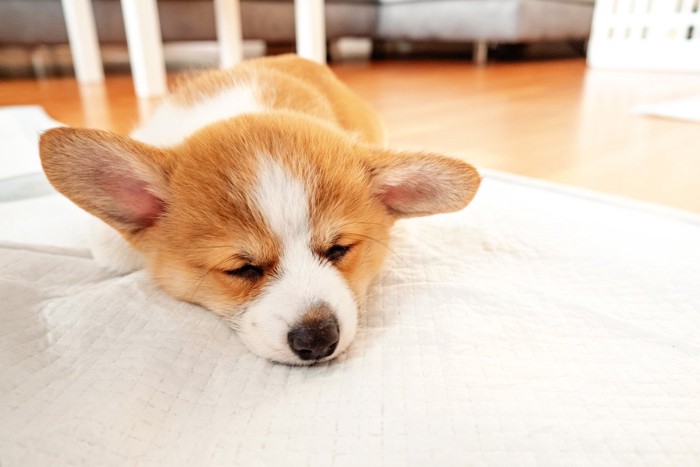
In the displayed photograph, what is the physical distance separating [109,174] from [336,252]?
1.44 ft

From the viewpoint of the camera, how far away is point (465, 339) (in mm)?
874

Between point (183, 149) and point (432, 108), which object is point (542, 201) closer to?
point (183, 149)

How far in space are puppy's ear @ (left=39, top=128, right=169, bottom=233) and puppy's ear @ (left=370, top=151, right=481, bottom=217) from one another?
1.37ft

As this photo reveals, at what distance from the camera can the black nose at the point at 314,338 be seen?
0.81m

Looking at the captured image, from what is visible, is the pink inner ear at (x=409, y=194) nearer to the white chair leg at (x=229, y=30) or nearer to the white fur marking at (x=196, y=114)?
the white fur marking at (x=196, y=114)

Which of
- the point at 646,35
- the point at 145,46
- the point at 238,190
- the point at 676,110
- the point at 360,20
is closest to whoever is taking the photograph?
the point at 238,190

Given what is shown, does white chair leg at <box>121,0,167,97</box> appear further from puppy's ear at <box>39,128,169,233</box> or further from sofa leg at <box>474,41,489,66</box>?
sofa leg at <box>474,41,489,66</box>

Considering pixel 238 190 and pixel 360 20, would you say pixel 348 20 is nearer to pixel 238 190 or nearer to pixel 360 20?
pixel 360 20

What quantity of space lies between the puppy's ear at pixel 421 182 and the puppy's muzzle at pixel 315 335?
0.34m

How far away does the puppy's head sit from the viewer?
870 mm

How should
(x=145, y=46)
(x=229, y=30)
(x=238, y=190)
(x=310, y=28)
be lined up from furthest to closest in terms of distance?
(x=229, y=30), (x=310, y=28), (x=145, y=46), (x=238, y=190)

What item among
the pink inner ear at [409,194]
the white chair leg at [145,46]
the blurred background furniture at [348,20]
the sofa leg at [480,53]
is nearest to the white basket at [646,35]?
the blurred background furniture at [348,20]

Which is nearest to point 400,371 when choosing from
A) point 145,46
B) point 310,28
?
Result: point 145,46

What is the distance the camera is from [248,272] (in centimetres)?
93
